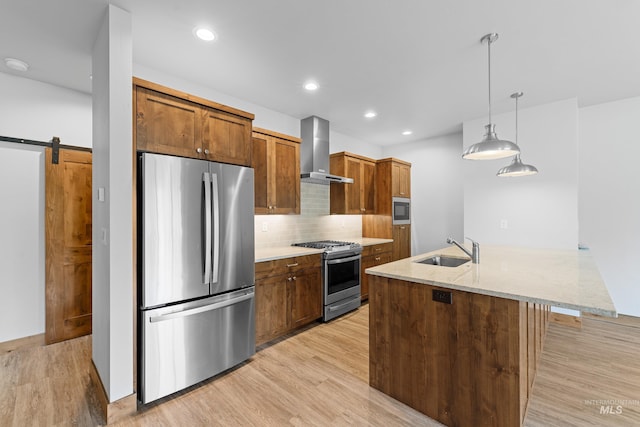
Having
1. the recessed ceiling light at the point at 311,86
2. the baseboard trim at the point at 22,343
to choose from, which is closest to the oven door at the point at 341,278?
the recessed ceiling light at the point at 311,86

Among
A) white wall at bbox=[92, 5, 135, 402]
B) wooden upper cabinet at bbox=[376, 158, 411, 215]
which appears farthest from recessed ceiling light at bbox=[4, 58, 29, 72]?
wooden upper cabinet at bbox=[376, 158, 411, 215]

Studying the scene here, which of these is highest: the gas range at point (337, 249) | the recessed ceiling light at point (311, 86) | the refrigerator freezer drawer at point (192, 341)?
the recessed ceiling light at point (311, 86)

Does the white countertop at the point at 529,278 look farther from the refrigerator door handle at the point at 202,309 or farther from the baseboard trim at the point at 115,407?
the baseboard trim at the point at 115,407

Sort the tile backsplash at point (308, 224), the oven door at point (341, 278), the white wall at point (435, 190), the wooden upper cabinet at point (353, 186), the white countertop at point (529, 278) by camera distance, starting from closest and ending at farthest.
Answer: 1. the white countertop at point (529, 278)
2. the oven door at point (341, 278)
3. the tile backsplash at point (308, 224)
4. the wooden upper cabinet at point (353, 186)
5. the white wall at point (435, 190)

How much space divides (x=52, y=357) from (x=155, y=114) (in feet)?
8.23

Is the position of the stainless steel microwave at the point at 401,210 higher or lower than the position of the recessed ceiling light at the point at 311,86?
lower

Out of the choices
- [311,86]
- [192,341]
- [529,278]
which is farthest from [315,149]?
[529,278]

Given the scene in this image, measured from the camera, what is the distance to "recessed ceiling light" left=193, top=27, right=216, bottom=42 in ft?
7.00

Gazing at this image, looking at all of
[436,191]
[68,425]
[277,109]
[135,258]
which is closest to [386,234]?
[436,191]

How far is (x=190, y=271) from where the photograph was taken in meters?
2.15

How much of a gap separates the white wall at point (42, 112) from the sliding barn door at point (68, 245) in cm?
19

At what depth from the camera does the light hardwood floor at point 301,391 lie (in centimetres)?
184

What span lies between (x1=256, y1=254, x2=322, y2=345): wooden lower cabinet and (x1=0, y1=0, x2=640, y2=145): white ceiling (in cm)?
197

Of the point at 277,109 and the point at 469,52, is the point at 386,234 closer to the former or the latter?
the point at 277,109
